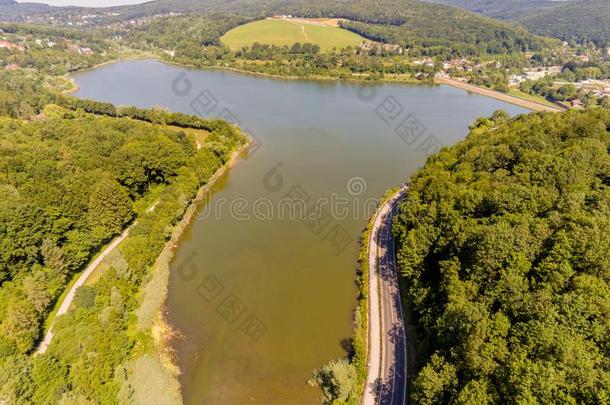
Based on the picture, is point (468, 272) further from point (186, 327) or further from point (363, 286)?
point (186, 327)

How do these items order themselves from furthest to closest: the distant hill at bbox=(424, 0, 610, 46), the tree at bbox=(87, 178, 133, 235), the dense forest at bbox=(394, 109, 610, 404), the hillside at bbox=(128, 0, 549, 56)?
the distant hill at bbox=(424, 0, 610, 46)
the hillside at bbox=(128, 0, 549, 56)
the tree at bbox=(87, 178, 133, 235)
the dense forest at bbox=(394, 109, 610, 404)

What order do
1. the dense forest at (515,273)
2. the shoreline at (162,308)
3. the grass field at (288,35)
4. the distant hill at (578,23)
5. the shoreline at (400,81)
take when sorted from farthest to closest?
the distant hill at (578,23)
the grass field at (288,35)
the shoreline at (400,81)
the shoreline at (162,308)
the dense forest at (515,273)

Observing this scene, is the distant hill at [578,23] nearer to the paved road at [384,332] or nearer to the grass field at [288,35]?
the grass field at [288,35]

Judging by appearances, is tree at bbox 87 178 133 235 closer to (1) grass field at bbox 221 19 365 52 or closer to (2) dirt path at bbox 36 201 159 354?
(2) dirt path at bbox 36 201 159 354

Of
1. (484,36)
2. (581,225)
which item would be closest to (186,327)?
(581,225)

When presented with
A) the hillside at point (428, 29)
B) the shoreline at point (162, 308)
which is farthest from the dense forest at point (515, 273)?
the hillside at point (428, 29)

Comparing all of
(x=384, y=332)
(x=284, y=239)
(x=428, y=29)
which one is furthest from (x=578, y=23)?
(x=384, y=332)

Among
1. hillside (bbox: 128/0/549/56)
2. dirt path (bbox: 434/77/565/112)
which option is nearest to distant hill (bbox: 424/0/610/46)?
hillside (bbox: 128/0/549/56)
